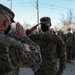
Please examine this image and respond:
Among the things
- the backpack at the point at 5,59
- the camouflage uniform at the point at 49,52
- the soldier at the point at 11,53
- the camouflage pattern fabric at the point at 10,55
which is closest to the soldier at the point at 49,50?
the camouflage uniform at the point at 49,52

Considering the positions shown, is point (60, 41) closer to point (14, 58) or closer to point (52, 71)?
point (52, 71)

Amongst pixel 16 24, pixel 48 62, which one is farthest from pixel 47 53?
pixel 16 24

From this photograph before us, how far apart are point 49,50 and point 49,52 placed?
32mm

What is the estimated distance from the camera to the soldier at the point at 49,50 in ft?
15.6

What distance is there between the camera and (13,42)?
219cm

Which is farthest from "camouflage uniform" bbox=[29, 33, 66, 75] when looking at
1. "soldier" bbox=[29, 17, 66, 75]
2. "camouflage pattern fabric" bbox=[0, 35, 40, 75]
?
"camouflage pattern fabric" bbox=[0, 35, 40, 75]

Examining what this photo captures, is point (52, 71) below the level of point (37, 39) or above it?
below

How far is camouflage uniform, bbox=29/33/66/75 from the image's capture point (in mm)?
4738

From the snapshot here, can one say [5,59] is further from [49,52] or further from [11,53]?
[49,52]

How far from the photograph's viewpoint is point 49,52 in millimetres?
4816

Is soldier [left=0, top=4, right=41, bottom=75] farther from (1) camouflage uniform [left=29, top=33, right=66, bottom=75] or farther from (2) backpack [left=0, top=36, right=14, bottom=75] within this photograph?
(1) camouflage uniform [left=29, top=33, right=66, bottom=75]

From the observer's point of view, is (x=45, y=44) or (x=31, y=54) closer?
(x=31, y=54)

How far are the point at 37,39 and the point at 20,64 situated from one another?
2.64 metres

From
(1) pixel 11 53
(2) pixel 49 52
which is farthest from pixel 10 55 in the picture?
(2) pixel 49 52
